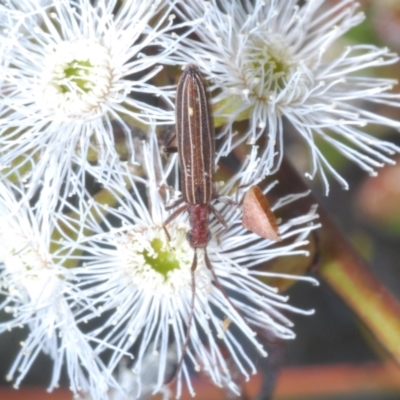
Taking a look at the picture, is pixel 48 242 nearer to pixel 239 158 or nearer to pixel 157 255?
pixel 157 255

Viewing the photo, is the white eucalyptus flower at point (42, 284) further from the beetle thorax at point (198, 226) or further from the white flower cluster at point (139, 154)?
the beetle thorax at point (198, 226)

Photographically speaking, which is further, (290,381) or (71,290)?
(290,381)

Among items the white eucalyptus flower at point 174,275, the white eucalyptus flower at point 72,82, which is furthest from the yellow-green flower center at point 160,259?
the white eucalyptus flower at point 72,82

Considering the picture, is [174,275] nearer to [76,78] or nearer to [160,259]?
[160,259]

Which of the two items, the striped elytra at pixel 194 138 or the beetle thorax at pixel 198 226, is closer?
the striped elytra at pixel 194 138

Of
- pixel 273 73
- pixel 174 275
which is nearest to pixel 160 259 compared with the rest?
pixel 174 275

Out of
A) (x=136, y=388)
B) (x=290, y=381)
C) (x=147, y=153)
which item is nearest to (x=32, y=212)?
(x=147, y=153)

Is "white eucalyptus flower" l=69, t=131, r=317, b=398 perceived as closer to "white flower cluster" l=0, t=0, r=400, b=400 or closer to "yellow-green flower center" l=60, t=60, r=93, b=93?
"white flower cluster" l=0, t=0, r=400, b=400

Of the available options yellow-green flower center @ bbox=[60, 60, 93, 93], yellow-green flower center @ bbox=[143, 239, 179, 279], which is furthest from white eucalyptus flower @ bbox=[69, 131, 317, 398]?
yellow-green flower center @ bbox=[60, 60, 93, 93]
